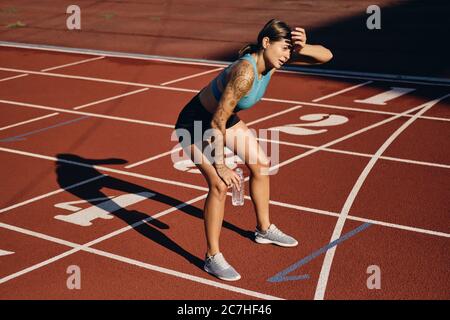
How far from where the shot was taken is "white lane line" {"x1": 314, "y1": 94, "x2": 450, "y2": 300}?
21.7 feet

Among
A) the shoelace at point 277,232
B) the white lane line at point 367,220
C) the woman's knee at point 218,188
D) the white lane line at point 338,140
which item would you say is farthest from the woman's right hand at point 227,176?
the white lane line at point 338,140

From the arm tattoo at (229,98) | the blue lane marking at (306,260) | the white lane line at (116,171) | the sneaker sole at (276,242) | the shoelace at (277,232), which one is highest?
the arm tattoo at (229,98)

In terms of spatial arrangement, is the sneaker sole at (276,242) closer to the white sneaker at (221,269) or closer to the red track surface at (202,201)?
the red track surface at (202,201)

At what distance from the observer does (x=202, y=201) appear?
343 inches

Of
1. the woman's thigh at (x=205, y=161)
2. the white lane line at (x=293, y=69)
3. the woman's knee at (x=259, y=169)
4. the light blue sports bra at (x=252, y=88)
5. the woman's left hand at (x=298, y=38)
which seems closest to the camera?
the light blue sports bra at (x=252, y=88)

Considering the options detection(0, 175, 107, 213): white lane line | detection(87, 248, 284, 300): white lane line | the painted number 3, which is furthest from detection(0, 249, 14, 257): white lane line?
the painted number 3

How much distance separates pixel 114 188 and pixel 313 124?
395cm

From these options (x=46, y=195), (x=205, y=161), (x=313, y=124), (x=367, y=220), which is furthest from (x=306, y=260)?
(x=313, y=124)

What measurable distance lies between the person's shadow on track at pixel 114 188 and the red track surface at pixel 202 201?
3 centimetres

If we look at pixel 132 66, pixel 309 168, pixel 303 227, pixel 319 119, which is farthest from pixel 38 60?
pixel 303 227

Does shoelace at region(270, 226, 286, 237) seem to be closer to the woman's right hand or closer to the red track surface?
the red track surface

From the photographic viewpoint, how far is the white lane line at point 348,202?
6.61 metres

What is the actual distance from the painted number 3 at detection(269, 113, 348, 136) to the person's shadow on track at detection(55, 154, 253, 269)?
2.80 metres
